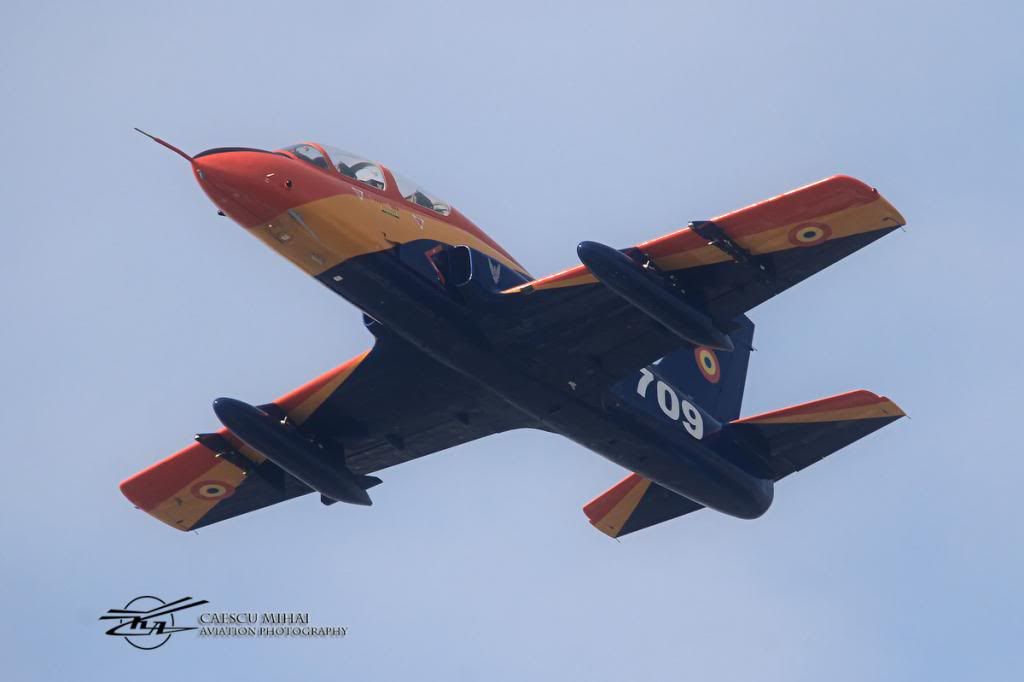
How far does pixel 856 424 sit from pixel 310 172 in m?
13.2

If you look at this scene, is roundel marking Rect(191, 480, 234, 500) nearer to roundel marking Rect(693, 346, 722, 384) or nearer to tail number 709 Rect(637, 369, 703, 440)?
tail number 709 Rect(637, 369, 703, 440)

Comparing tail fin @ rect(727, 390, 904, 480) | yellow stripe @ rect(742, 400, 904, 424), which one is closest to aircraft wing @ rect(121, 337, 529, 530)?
tail fin @ rect(727, 390, 904, 480)

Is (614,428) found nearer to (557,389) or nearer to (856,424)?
(557,389)

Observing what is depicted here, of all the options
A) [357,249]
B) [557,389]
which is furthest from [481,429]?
[357,249]

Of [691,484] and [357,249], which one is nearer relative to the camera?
[357,249]

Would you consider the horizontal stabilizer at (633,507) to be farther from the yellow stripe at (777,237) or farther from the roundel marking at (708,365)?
the yellow stripe at (777,237)

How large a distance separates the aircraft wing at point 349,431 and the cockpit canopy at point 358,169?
3352 millimetres

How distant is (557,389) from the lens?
3516 centimetres

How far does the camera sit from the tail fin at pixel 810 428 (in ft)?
118

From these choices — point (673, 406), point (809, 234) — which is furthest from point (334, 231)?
point (673, 406)

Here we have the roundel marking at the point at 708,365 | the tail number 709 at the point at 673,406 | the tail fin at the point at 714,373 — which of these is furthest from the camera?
the roundel marking at the point at 708,365

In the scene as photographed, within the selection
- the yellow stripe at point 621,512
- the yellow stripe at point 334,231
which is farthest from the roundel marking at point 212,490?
the yellow stripe at point 621,512

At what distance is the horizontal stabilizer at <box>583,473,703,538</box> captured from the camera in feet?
131

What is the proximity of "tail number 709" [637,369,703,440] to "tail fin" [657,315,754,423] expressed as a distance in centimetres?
68
